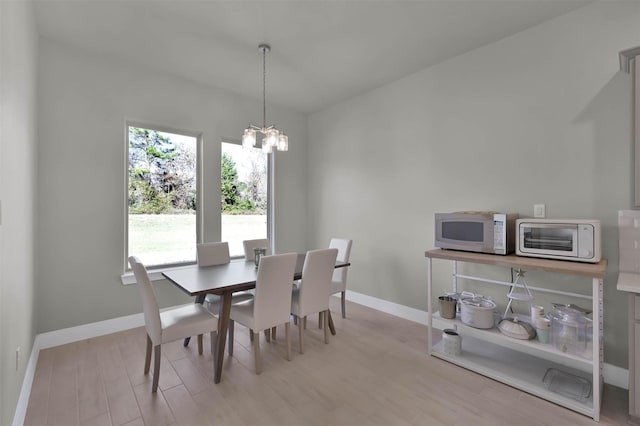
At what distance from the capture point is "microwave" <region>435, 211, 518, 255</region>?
2.26m

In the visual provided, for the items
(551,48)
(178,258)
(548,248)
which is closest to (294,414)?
(548,248)

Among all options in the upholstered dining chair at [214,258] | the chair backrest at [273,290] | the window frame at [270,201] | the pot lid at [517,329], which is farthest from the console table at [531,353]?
the window frame at [270,201]

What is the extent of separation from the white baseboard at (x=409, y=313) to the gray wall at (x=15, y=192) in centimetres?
317

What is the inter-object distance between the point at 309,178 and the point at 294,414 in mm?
3408

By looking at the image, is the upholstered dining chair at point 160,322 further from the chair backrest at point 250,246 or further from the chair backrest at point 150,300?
the chair backrest at point 250,246

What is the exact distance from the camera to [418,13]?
230 centimetres

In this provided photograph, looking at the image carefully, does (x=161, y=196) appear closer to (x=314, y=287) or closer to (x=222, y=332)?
(x=222, y=332)

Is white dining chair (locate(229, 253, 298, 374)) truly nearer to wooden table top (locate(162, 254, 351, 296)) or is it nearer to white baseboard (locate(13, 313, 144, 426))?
wooden table top (locate(162, 254, 351, 296))

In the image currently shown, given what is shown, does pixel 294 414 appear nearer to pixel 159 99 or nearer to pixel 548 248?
pixel 548 248

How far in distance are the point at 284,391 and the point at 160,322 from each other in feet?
3.23

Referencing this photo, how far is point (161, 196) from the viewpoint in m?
3.37

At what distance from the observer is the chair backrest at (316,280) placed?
8.23ft

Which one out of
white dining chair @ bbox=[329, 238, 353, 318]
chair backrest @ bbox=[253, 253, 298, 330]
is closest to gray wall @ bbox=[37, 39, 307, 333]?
chair backrest @ bbox=[253, 253, 298, 330]

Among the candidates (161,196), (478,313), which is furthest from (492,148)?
(161,196)
